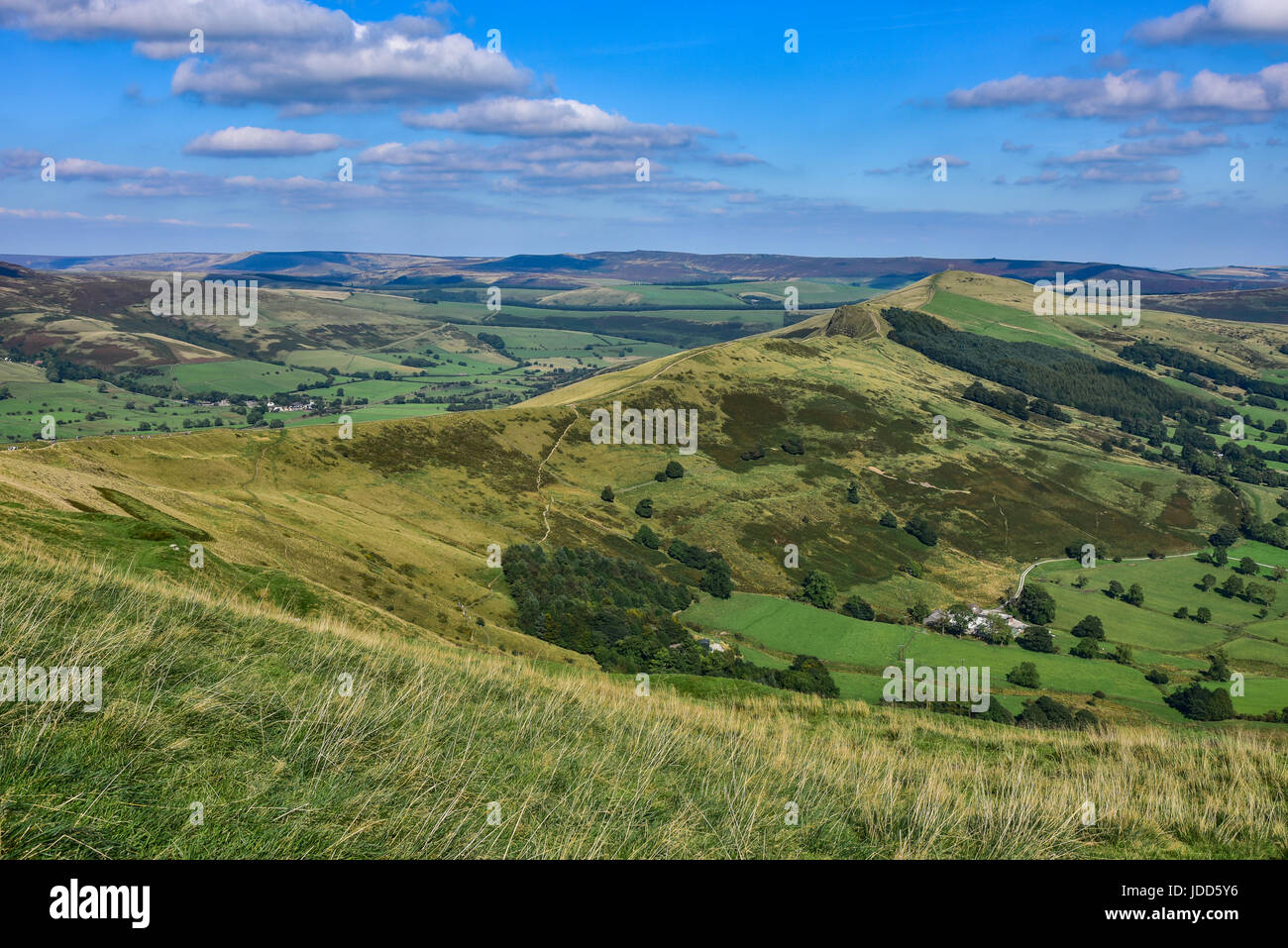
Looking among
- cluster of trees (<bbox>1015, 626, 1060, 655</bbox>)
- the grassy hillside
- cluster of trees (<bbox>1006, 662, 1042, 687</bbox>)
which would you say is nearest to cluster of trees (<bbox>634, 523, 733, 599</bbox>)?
cluster of trees (<bbox>1006, 662, 1042, 687</bbox>)

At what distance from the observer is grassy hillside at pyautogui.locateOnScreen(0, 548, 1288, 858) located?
7332mm

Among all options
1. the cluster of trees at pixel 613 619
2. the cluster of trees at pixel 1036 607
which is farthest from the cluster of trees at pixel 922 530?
the cluster of trees at pixel 613 619

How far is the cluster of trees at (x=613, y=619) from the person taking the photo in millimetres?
74125

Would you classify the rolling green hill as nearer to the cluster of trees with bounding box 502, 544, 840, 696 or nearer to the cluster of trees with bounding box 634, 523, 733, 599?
the cluster of trees with bounding box 502, 544, 840, 696

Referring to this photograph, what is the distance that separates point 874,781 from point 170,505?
5608 centimetres

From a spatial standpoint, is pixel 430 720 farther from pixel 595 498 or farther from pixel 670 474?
pixel 670 474

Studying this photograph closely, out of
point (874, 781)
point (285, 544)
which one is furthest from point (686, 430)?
point (874, 781)

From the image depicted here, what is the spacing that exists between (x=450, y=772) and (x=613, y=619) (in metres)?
76.8

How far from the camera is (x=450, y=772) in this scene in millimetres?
9539

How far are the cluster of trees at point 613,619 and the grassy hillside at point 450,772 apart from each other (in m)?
53.1

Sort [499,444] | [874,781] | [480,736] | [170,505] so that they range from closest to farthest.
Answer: [480,736]
[874,781]
[170,505]
[499,444]

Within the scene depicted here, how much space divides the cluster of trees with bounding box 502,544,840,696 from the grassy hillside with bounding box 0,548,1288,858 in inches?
2092
